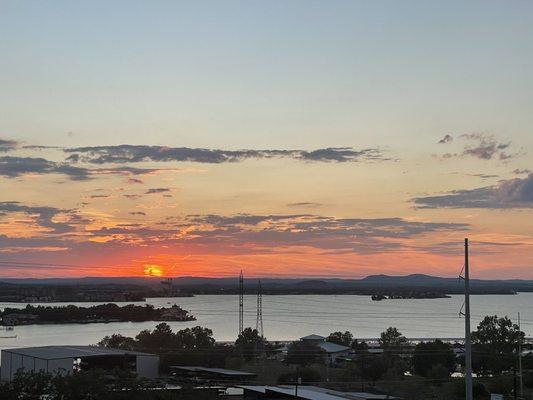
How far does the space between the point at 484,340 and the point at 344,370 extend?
9.46m

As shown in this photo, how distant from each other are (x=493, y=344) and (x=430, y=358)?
187 inches

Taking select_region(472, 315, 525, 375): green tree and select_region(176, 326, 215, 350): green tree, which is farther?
select_region(176, 326, 215, 350): green tree

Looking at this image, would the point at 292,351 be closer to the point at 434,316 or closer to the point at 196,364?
the point at 196,364

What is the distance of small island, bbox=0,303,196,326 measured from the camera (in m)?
87.2

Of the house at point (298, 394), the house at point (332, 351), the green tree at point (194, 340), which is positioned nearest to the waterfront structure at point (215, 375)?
the house at point (298, 394)

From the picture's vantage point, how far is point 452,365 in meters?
35.4

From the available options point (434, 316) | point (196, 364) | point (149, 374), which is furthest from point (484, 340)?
point (434, 316)

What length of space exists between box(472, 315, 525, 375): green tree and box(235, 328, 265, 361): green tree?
13087mm

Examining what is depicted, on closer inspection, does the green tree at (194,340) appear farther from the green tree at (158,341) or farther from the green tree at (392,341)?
the green tree at (392,341)

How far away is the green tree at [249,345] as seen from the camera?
1592 inches

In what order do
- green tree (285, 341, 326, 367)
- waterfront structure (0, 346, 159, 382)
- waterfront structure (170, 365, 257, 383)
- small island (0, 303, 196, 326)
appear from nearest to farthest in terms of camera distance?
waterfront structure (0, 346, 159, 382) → waterfront structure (170, 365, 257, 383) → green tree (285, 341, 326, 367) → small island (0, 303, 196, 326)

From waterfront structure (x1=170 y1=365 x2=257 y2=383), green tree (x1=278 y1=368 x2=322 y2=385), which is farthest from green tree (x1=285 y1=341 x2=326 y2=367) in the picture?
waterfront structure (x1=170 y1=365 x2=257 y2=383)

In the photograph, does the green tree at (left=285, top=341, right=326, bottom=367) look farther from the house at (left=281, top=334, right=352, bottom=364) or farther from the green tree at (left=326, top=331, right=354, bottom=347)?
the green tree at (left=326, top=331, right=354, bottom=347)

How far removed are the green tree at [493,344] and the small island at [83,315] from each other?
61.5 meters
